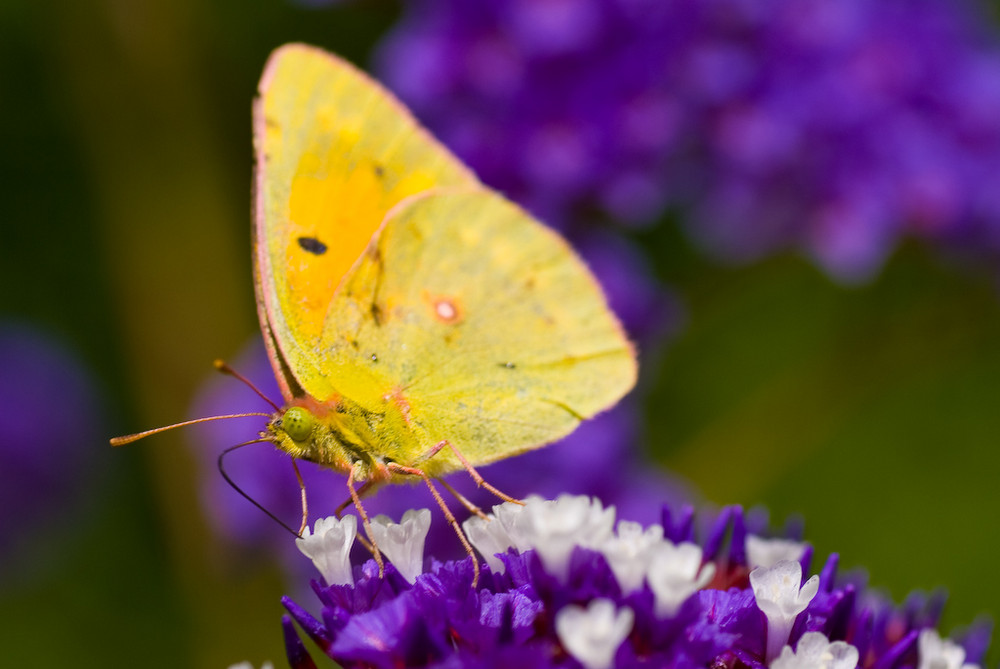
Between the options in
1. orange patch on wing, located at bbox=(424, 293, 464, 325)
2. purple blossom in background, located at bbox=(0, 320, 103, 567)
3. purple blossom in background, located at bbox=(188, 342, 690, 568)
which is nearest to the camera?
orange patch on wing, located at bbox=(424, 293, 464, 325)

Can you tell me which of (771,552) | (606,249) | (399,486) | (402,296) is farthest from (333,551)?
(606,249)

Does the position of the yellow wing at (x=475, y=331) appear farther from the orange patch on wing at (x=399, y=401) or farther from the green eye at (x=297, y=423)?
the green eye at (x=297, y=423)

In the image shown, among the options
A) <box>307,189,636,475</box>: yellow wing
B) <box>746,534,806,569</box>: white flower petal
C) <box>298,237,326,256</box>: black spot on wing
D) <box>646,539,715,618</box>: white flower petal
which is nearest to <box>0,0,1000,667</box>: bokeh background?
<box>307,189,636,475</box>: yellow wing

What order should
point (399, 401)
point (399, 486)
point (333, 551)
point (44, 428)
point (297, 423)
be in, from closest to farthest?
point (333, 551) → point (297, 423) → point (399, 401) → point (399, 486) → point (44, 428)

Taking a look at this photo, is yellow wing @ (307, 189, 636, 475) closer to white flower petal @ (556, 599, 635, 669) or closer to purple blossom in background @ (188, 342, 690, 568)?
purple blossom in background @ (188, 342, 690, 568)

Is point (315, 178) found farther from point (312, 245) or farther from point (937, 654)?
point (937, 654)

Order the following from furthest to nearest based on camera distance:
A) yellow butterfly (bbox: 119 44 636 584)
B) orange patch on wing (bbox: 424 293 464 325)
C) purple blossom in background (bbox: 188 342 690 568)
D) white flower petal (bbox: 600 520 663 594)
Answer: purple blossom in background (bbox: 188 342 690 568)
orange patch on wing (bbox: 424 293 464 325)
yellow butterfly (bbox: 119 44 636 584)
white flower petal (bbox: 600 520 663 594)

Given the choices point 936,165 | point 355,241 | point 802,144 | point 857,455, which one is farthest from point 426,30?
point 857,455

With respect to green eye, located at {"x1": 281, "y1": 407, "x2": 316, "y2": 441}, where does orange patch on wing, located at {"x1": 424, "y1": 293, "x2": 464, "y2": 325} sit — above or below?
above
